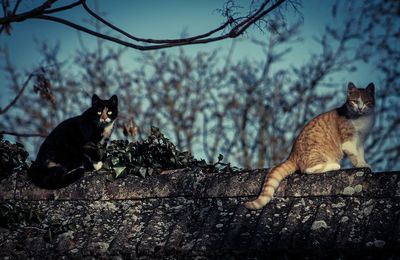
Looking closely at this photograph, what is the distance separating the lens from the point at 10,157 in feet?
12.9

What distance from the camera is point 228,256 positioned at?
2377 mm

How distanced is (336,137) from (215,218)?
189 cm

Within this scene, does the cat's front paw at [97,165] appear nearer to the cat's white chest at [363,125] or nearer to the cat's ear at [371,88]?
the cat's white chest at [363,125]

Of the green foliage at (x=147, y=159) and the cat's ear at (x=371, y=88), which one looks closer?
the green foliage at (x=147, y=159)

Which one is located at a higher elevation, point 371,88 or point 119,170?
point 371,88

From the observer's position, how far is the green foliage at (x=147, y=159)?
3371 millimetres

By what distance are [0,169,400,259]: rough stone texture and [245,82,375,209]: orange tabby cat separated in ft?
1.96

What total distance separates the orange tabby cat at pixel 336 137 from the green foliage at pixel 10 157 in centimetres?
244

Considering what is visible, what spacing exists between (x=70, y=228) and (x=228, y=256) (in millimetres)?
1207

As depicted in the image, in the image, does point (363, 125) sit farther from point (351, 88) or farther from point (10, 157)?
point (10, 157)

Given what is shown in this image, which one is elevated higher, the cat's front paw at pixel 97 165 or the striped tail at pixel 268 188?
the cat's front paw at pixel 97 165

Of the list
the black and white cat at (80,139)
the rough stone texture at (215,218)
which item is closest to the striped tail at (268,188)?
the rough stone texture at (215,218)

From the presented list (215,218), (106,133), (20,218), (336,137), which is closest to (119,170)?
(20,218)

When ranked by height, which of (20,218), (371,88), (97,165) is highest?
(371,88)
